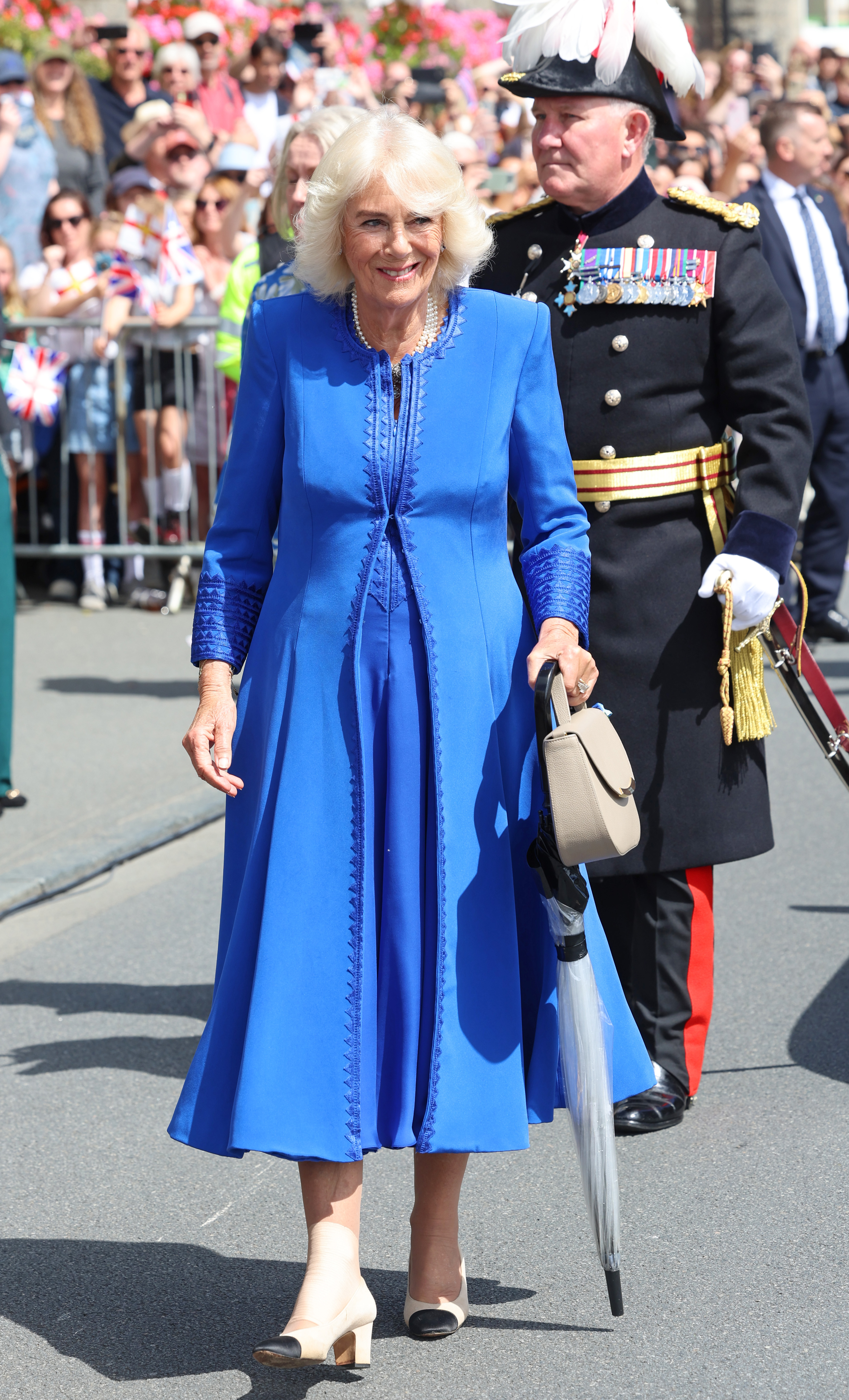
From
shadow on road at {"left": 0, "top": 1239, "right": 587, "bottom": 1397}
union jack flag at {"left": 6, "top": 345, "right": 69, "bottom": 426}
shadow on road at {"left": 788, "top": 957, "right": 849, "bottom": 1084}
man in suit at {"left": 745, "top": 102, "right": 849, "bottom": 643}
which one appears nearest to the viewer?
shadow on road at {"left": 0, "top": 1239, "right": 587, "bottom": 1397}

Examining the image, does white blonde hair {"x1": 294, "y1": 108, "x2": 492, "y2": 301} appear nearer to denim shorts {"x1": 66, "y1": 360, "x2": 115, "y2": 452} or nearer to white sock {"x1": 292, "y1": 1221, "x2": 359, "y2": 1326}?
white sock {"x1": 292, "y1": 1221, "x2": 359, "y2": 1326}

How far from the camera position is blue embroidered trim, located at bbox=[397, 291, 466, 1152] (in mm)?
3057

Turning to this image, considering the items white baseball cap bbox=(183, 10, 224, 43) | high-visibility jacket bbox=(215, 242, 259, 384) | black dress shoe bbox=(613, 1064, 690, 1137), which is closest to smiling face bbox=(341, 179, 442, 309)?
black dress shoe bbox=(613, 1064, 690, 1137)

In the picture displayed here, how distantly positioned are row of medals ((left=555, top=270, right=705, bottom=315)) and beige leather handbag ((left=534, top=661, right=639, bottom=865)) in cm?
117

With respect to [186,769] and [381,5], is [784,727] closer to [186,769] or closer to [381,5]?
[186,769]

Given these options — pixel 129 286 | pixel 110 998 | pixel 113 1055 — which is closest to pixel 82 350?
pixel 129 286

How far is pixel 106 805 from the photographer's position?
6.99 meters

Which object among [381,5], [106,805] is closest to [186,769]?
[106,805]

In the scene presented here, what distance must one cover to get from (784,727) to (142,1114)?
15.0 feet

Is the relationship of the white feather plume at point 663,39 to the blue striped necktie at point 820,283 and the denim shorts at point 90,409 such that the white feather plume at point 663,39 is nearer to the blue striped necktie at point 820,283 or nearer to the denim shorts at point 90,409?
the blue striped necktie at point 820,283

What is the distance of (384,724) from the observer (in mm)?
3139

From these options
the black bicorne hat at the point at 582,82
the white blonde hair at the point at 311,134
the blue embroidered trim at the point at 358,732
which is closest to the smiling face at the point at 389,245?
the blue embroidered trim at the point at 358,732

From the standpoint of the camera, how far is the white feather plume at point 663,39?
391 cm

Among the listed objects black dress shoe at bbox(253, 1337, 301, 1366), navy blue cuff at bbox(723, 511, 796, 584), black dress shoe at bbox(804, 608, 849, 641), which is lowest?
black dress shoe at bbox(804, 608, 849, 641)
